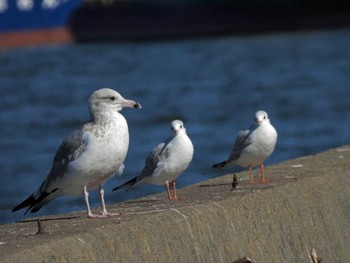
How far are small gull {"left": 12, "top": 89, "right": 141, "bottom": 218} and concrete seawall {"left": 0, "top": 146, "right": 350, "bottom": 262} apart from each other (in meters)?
0.18

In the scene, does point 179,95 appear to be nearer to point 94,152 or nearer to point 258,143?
point 258,143

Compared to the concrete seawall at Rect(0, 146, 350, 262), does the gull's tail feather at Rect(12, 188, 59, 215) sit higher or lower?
higher

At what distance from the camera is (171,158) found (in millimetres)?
7730

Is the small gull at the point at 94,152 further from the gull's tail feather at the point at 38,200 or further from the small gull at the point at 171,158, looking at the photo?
the small gull at the point at 171,158

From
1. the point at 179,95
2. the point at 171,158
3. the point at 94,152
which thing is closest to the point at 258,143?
the point at 171,158

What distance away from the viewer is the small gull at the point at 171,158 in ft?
25.3

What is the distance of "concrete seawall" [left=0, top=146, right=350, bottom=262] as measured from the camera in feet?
18.7

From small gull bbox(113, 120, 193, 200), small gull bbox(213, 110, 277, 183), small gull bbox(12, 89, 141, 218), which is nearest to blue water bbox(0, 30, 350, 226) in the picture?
small gull bbox(213, 110, 277, 183)

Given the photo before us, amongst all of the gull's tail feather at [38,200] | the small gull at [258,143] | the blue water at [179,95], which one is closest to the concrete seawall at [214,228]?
the gull's tail feather at [38,200]

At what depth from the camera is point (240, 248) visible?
6.48m

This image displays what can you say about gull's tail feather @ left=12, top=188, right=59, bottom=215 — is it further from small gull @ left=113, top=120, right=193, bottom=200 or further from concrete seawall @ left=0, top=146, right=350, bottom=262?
small gull @ left=113, top=120, right=193, bottom=200

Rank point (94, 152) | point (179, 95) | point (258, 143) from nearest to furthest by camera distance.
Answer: point (94, 152) < point (258, 143) < point (179, 95)

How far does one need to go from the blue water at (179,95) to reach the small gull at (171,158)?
14.3 feet

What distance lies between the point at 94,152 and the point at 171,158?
3.93 feet
